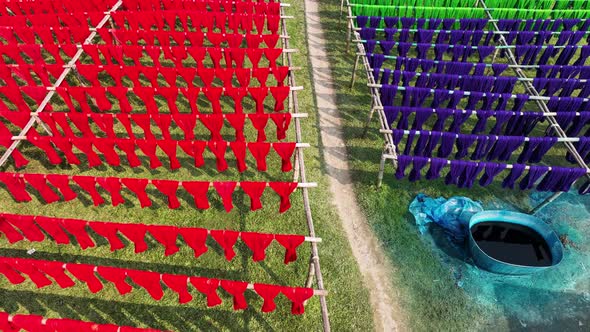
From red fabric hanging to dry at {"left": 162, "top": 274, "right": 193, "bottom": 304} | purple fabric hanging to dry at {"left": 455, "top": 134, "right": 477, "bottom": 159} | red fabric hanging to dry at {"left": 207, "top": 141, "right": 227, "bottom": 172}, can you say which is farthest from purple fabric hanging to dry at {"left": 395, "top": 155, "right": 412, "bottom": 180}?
red fabric hanging to dry at {"left": 162, "top": 274, "right": 193, "bottom": 304}

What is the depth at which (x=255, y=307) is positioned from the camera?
9.90 metres

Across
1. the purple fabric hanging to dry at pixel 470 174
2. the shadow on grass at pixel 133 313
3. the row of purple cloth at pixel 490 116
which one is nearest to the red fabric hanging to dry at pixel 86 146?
the shadow on grass at pixel 133 313

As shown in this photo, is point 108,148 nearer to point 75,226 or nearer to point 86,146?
point 86,146

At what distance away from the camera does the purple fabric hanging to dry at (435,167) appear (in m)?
11.5

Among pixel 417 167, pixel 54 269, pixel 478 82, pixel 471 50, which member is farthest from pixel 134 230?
pixel 471 50

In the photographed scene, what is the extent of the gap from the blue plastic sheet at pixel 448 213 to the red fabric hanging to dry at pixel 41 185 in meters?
11.2

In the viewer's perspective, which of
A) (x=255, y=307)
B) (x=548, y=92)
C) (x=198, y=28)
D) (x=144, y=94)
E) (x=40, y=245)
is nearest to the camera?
(x=255, y=307)

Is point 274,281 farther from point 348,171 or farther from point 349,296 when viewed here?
point 348,171

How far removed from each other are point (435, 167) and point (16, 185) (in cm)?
1267

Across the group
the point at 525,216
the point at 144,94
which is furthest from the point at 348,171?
the point at 144,94

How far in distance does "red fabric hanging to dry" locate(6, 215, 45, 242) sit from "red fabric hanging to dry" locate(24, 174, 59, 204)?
133 centimetres

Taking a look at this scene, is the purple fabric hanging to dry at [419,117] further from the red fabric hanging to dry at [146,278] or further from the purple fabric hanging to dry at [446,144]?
the red fabric hanging to dry at [146,278]

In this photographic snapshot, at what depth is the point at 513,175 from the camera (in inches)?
462

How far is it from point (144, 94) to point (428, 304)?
11.2 m
